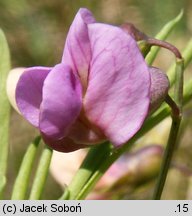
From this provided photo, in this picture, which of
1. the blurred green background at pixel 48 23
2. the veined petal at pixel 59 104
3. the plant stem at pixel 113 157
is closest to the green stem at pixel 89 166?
the plant stem at pixel 113 157

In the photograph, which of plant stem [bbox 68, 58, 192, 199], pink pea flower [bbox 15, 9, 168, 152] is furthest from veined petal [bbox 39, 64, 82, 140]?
plant stem [bbox 68, 58, 192, 199]

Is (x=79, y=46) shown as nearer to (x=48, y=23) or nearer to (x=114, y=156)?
(x=114, y=156)

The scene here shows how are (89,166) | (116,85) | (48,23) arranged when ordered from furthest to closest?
(48,23)
(89,166)
(116,85)

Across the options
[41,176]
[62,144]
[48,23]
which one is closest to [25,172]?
[41,176]

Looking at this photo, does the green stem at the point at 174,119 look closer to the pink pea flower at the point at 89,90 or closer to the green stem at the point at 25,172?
the pink pea flower at the point at 89,90

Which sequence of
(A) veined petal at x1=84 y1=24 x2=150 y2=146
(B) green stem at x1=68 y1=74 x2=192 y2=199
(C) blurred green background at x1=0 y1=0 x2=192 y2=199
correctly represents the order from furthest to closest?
(C) blurred green background at x1=0 y1=0 x2=192 y2=199, (B) green stem at x1=68 y1=74 x2=192 y2=199, (A) veined petal at x1=84 y1=24 x2=150 y2=146

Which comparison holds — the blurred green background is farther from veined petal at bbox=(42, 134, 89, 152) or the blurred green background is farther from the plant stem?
veined petal at bbox=(42, 134, 89, 152)
